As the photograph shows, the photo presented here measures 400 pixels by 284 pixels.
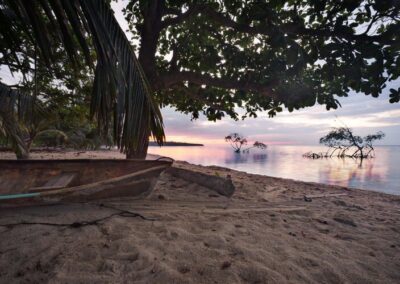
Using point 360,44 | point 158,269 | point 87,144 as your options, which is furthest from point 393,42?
point 87,144

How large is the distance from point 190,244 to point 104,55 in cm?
213

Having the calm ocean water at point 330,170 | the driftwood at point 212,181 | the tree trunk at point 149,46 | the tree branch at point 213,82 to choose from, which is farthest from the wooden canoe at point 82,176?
the calm ocean water at point 330,170

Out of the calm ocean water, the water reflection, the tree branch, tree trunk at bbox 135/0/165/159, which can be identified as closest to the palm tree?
tree trunk at bbox 135/0/165/159

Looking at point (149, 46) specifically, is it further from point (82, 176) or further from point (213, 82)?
point (82, 176)

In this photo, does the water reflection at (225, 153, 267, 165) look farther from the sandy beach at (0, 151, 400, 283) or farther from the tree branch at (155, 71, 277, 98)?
the sandy beach at (0, 151, 400, 283)

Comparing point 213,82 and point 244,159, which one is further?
point 244,159

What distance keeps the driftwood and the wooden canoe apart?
1.37 metres

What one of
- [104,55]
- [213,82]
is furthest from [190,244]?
[213,82]

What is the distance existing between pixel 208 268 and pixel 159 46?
7.63 metres

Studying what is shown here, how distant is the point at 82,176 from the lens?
4.14 m

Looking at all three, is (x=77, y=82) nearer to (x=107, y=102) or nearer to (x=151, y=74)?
(x=151, y=74)

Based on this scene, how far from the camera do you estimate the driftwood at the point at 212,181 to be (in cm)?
496

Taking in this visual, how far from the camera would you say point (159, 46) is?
314 inches

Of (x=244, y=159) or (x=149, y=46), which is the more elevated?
(x=149, y=46)
